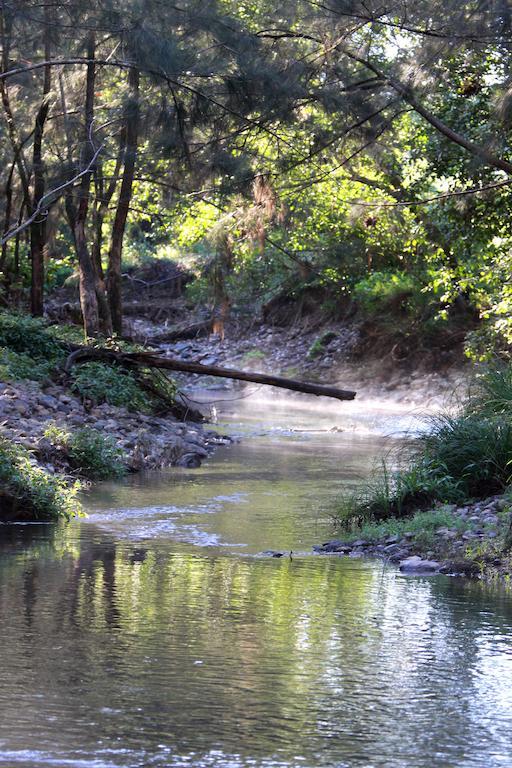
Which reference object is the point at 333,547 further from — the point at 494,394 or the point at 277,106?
the point at 277,106

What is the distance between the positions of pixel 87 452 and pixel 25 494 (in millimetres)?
2975

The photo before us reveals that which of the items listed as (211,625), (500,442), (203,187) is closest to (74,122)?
(203,187)

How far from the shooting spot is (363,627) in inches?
248

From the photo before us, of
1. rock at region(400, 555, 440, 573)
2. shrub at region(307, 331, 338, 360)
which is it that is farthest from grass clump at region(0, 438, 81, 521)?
shrub at region(307, 331, 338, 360)

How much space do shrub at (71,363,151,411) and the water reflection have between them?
305 inches

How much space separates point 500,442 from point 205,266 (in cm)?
952

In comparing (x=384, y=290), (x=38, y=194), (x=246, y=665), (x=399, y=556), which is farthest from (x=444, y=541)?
(x=384, y=290)

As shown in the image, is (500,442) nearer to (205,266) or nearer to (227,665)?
(227,665)

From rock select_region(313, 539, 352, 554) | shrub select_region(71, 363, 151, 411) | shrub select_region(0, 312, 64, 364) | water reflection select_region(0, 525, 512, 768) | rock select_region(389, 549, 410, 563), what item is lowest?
water reflection select_region(0, 525, 512, 768)

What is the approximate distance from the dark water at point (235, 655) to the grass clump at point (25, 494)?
1.02ft

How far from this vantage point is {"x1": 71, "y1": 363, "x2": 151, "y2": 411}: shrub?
15836 mm

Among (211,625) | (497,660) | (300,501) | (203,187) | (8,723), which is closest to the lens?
(8,723)

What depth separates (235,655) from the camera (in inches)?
223

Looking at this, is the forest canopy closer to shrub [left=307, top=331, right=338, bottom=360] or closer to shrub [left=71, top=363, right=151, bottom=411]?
shrub [left=71, top=363, right=151, bottom=411]
